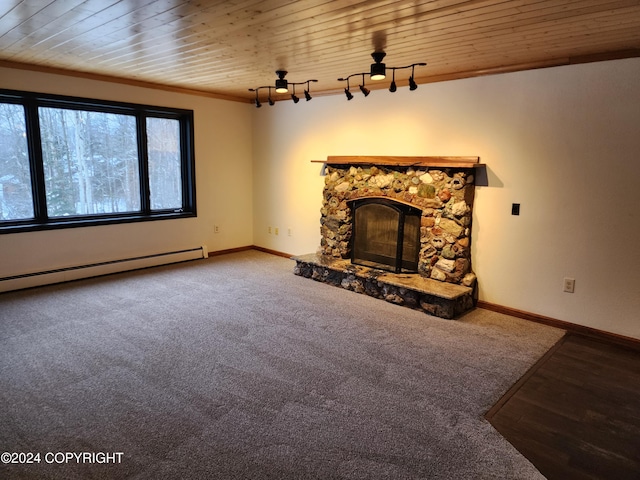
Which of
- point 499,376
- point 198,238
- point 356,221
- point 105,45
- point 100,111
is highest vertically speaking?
point 105,45

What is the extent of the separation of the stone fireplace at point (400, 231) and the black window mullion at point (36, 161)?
2.91 m

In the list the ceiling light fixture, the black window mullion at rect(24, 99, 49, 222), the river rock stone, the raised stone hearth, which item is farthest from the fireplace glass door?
the black window mullion at rect(24, 99, 49, 222)

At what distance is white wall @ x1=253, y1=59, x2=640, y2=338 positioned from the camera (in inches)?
130

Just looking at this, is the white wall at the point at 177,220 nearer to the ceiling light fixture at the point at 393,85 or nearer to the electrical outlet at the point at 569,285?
the ceiling light fixture at the point at 393,85

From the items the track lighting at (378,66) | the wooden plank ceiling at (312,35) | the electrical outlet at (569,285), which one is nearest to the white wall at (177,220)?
the wooden plank ceiling at (312,35)

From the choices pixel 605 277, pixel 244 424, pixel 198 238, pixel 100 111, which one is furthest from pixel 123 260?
pixel 605 277

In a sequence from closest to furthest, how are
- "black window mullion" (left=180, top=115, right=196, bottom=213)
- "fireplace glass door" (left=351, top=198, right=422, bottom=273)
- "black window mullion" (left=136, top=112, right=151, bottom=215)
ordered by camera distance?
1. "fireplace glass door" (left=351, top=198, right=422, bottom=273)
2. "black window mullion" (left=136, top=112, right=151, bottom=215)
3. "black window mullion" (left=180, top=115, right=196, bottom=213)

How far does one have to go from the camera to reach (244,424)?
2.23 metres

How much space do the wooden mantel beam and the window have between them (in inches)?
80.1

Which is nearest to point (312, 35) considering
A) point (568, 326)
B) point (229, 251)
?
point (568, 326)

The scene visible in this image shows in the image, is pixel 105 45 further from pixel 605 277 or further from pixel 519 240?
pixel 605 277

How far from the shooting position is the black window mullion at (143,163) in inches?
203

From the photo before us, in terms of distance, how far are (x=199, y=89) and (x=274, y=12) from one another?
11.2 feet

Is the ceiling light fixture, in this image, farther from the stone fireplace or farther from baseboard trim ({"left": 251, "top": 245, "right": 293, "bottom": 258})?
baseboard trim ({"left": 251, "top": 245, "right": 293, "bottom": 258})
